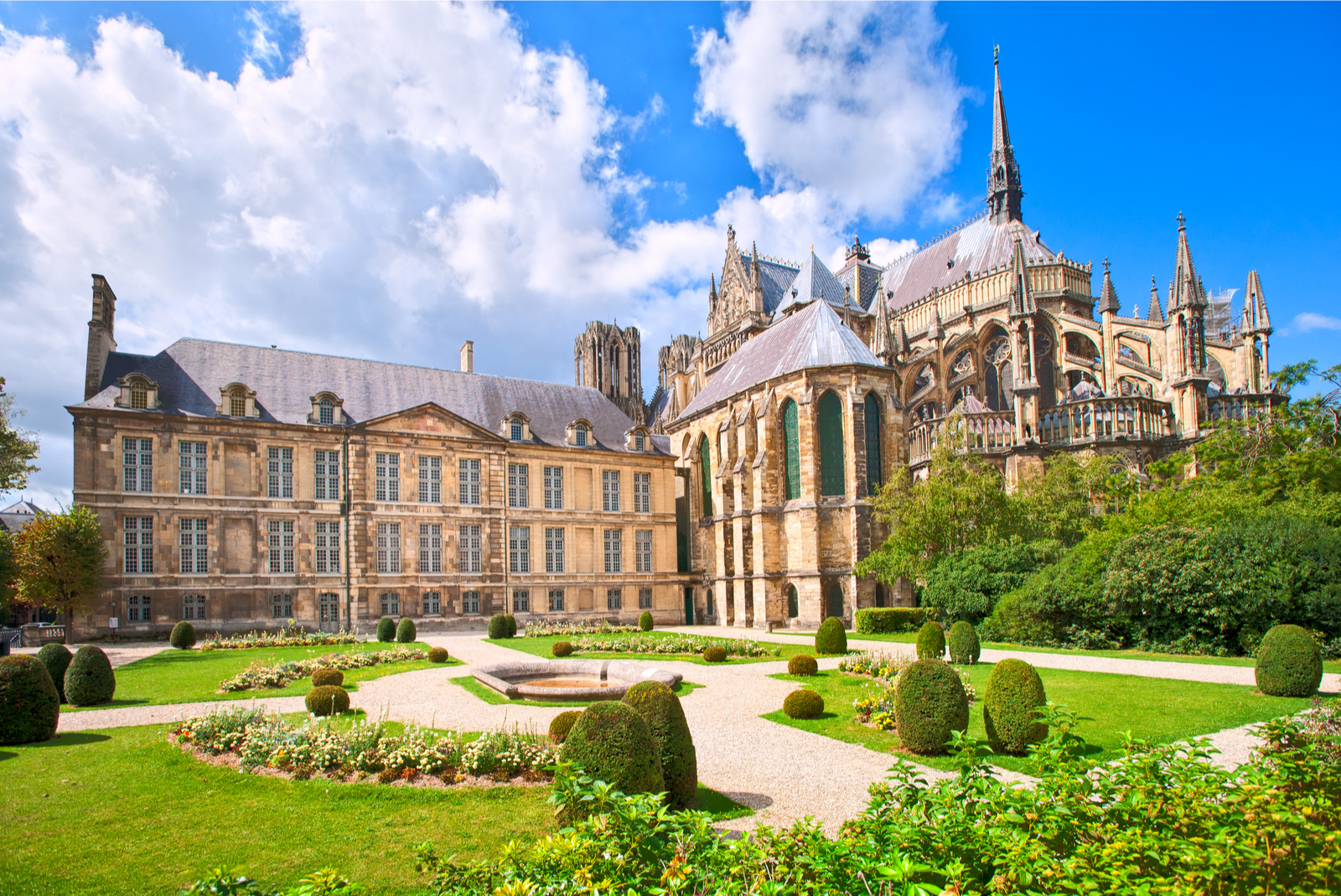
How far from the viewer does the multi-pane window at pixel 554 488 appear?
4003cm

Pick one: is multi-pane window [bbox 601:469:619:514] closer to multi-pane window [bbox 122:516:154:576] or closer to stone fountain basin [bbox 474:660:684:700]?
multi-pane window [bbox 122:516:154:576]

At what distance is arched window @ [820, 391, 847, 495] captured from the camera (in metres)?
35.9

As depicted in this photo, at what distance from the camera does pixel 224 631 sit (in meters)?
32.1

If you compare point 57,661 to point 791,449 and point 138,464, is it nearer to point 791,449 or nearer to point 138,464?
point 138,464

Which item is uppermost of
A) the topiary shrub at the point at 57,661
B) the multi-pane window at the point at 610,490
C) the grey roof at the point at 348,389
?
the grey roof at the point at 348,389

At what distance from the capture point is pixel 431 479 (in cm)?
3703

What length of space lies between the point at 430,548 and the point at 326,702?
23.5 metres

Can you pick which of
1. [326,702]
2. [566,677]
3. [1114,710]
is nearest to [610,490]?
[566,677]

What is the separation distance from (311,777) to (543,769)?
9.42 ft

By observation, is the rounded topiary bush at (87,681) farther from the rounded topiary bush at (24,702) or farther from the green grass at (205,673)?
the rounded topiary bush at (24,702)

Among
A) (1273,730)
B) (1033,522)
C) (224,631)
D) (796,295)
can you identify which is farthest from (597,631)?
(796,295)

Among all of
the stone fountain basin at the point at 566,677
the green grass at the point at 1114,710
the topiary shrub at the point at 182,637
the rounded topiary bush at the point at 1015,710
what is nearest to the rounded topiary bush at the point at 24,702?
the stone fountain basin at the point at 566,677

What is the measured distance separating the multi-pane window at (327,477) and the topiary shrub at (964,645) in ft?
88.0

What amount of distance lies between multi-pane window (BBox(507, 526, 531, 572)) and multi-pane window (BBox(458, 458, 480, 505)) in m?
2.39
